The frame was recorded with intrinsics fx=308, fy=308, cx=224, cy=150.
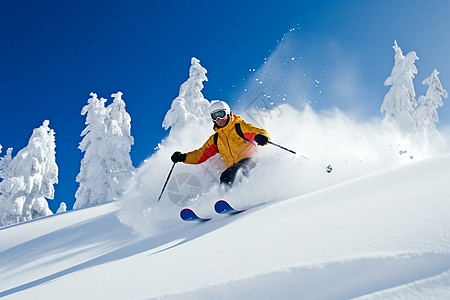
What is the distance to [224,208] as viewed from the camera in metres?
4.32

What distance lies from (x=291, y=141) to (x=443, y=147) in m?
23.4

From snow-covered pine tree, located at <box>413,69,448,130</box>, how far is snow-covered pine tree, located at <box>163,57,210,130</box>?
678 inches

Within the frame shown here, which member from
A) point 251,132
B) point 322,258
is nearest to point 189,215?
point 251,132

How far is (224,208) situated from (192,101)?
19446 mm

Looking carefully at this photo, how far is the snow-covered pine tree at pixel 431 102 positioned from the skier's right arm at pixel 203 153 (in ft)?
80.7

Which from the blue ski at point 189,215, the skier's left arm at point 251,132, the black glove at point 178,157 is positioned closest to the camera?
the blue ski at point 189,215

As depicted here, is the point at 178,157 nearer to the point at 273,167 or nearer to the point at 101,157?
the point at 273,167

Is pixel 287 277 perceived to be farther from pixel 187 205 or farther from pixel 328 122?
pixel 328 122

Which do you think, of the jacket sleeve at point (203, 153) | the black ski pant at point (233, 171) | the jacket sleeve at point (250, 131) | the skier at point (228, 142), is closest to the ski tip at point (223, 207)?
the black ski pant at point (233, 171)

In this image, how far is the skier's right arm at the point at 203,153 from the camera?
6.04 m

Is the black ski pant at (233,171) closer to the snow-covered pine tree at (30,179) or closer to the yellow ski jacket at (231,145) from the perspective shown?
the yellow ski jacket at (231,145)

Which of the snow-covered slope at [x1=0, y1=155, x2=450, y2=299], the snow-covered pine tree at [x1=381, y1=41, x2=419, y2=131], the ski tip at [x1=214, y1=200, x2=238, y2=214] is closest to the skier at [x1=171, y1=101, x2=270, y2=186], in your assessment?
the ski tip at [x1=214, y1=200, x2=238, y2=214]

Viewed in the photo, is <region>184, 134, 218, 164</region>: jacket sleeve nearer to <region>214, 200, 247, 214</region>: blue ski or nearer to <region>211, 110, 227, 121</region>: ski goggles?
<region>211, 110, 227, 121</region>: ski goggles

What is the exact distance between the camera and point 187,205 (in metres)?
5.28
